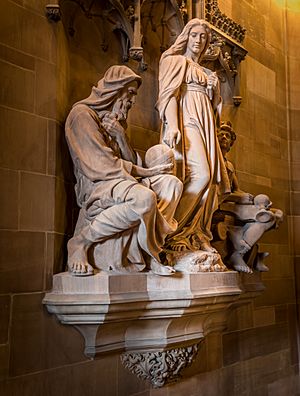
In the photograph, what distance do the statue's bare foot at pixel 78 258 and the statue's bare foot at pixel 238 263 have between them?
136 cm

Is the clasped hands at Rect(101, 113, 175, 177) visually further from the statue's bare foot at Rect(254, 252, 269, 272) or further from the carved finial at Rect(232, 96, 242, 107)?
the carved finial at Rect(232, 96, 242, 107)

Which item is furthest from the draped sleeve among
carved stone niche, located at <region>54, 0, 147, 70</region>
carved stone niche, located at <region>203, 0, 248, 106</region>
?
carved stone niche, located at <region>203, 0, 248, 106</region>

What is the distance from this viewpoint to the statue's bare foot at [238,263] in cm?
367

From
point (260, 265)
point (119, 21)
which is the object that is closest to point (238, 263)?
point (260, 265)

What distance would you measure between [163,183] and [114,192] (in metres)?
0.34

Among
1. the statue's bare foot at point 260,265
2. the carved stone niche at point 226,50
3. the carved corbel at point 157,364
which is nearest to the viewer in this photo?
the carved corbel at point 157,364

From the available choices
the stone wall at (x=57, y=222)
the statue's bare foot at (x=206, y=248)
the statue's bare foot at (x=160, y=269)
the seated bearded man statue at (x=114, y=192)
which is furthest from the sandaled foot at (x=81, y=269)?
the statue's bare foot at (x=206, y=248)

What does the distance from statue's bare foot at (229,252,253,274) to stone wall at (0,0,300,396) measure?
2.19 feet

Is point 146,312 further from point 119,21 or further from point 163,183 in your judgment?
point 119,21

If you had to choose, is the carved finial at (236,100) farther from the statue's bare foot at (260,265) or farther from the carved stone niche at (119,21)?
the statue's bare foot at (260,265)

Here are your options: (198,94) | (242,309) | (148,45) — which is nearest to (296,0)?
(148,45)

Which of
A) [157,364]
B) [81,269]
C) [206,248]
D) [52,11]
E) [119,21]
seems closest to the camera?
[81,269]

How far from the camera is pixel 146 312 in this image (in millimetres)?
2791

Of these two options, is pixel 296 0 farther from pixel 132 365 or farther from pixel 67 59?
pixel 132 365
